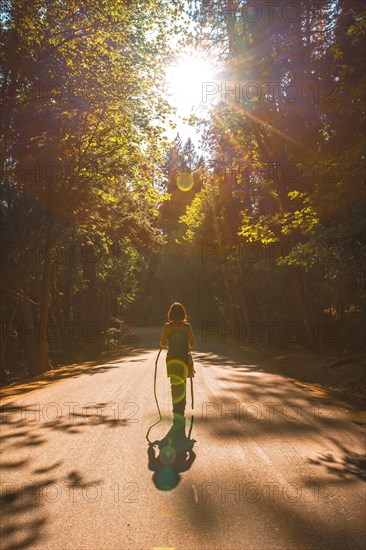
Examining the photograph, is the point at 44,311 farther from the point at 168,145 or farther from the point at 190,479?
the point at 190,479

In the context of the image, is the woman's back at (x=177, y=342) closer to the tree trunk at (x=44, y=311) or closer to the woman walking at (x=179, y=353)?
the woman walking at (x=179, y=353)

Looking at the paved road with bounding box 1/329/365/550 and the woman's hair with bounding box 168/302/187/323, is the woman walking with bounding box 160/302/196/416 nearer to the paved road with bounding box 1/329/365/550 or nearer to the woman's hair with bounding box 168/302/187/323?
the woman's hair with bounding box 168/302/187/323

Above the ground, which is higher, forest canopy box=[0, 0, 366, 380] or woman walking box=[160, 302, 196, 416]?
forest canopy box=[0, 0, 366, 380]

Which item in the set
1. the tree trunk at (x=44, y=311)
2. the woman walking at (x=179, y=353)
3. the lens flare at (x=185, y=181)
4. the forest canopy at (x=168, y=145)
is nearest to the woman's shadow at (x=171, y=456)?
the woman walking at (x=179, y=353)

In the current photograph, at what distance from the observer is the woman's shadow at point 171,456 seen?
19.1 ft

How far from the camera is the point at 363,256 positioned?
1280cm

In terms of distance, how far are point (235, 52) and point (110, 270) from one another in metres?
23.0

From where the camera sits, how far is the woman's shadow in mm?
5812

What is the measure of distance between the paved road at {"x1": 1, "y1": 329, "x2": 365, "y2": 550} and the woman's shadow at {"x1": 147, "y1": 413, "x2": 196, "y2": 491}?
0.04m

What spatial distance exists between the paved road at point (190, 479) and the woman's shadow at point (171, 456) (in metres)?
0.04

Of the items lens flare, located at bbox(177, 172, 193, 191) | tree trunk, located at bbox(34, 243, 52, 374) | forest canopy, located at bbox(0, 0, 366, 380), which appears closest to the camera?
forest canopy, located at bbox(0, 0, 366, 380)

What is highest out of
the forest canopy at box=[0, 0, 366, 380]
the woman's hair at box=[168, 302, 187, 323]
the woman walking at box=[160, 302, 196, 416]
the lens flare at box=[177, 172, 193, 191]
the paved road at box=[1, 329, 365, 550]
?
the lens flare at box=[177, 172, 193, 191]

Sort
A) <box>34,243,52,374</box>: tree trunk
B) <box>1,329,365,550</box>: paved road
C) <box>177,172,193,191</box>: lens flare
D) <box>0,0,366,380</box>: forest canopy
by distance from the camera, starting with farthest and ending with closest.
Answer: <box>177,172,193,191</box>: lens flare, <box>34,243,52,374</box>: tree trunk, <box>0,0,366,380</box>: forest canopy, <box>1,329,365,550</box>: paved road

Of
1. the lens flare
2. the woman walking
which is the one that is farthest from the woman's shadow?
the lens flare
